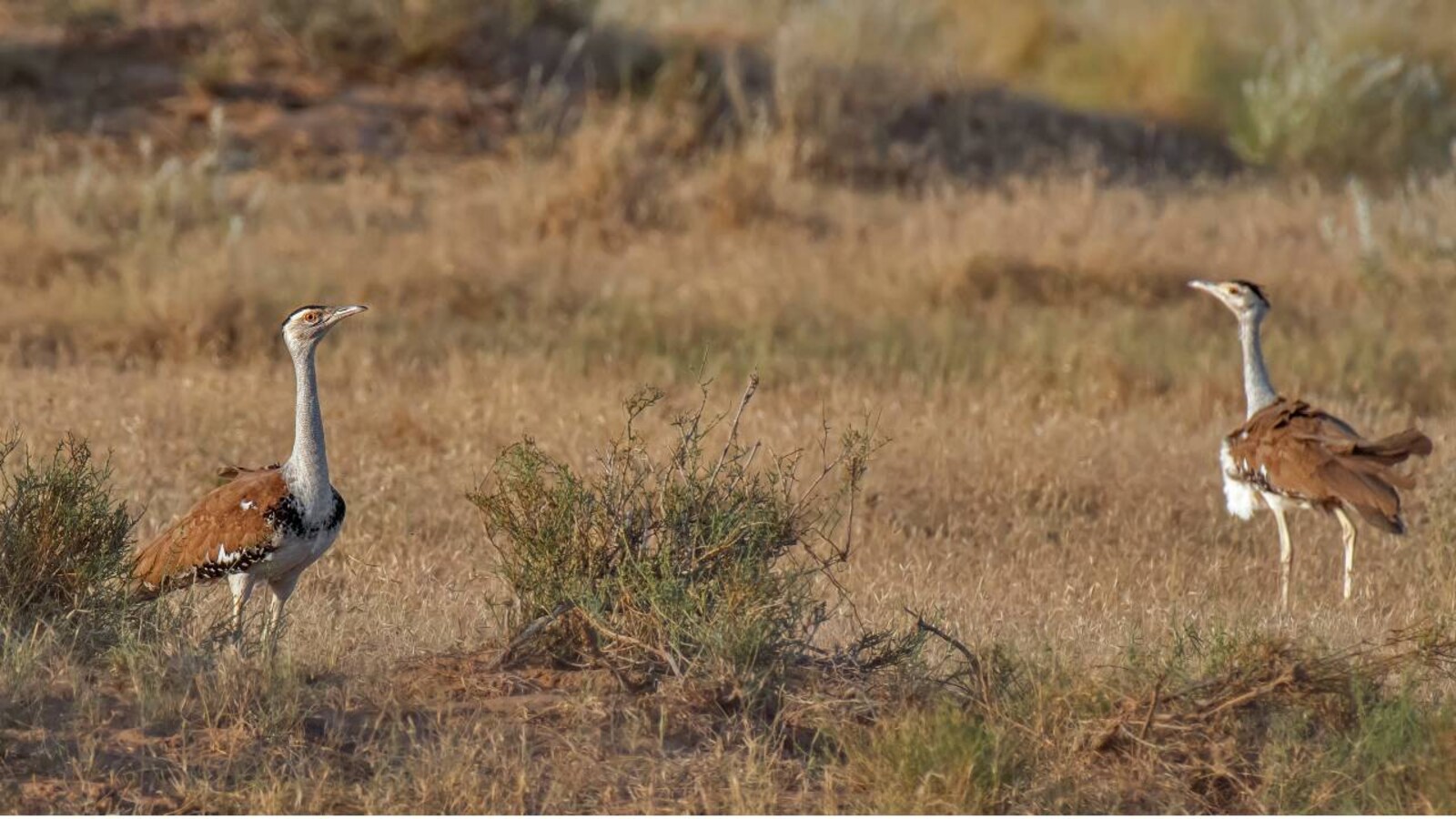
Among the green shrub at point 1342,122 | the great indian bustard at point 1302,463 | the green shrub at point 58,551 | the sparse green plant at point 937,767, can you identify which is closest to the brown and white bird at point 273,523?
the green shrub at point 58,551

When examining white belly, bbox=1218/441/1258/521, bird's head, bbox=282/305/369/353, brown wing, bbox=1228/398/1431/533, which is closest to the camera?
bird's head, bbox=282/305/369/353

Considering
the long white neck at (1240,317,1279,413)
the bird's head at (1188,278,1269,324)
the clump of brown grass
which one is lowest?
the clump of brown grass

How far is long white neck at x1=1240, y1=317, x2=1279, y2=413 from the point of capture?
8016 mm

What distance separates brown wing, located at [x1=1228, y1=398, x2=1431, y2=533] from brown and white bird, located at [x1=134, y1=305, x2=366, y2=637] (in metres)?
3.64

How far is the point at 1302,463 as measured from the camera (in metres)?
7.30

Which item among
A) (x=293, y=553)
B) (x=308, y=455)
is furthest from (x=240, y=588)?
(x=308, y=455)

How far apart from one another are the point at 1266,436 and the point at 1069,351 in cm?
337

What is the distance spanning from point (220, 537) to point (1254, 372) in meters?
4.41

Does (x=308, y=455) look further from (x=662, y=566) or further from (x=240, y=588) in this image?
(x=662, y=566)

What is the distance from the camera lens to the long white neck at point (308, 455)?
5969 millimetres

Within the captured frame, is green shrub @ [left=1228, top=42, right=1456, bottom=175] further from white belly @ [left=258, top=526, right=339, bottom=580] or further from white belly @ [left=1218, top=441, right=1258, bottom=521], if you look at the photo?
white belly @ [left=258, top=526, right=339, bottom=580]

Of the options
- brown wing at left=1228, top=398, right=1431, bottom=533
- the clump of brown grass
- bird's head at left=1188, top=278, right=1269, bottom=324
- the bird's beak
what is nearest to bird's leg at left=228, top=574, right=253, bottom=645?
the bird's beak

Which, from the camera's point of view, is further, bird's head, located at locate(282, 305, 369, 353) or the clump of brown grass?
bird's head, located at locate(282, 305, 369, 353)

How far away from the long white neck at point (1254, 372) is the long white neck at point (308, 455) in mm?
3892
